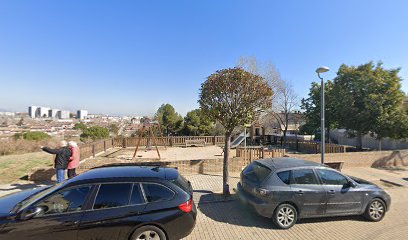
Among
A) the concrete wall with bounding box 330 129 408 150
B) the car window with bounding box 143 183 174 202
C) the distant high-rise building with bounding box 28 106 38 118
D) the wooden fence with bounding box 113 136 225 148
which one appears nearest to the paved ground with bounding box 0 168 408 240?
the car window with bounding box 143 183 174 202

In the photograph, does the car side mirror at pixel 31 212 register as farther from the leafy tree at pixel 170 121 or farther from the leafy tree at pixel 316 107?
the leafy tree at pixel 170 121

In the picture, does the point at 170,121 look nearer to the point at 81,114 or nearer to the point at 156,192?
the point at 156,192

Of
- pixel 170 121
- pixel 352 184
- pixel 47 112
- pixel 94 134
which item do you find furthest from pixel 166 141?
pixel 47 112

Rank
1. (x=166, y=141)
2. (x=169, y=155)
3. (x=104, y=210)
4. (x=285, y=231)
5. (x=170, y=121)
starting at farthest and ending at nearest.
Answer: (x=170, y=121) → (x=166, y=141) → (x=169, y=155) → (x=285, y=231) → (x=104, y=210)

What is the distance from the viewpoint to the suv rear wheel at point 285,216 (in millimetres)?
4949

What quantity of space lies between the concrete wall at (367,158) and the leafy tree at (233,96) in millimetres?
6016

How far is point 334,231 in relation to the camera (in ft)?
15.9

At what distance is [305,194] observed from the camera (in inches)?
201

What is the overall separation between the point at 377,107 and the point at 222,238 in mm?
12558

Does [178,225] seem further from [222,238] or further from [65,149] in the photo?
[65,149]

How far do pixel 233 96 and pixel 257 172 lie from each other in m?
2.38

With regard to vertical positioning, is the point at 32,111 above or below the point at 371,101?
above

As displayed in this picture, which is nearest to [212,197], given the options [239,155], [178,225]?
[178,225]

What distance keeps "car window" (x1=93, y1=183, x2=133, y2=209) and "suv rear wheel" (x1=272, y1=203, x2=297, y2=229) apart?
324cm
